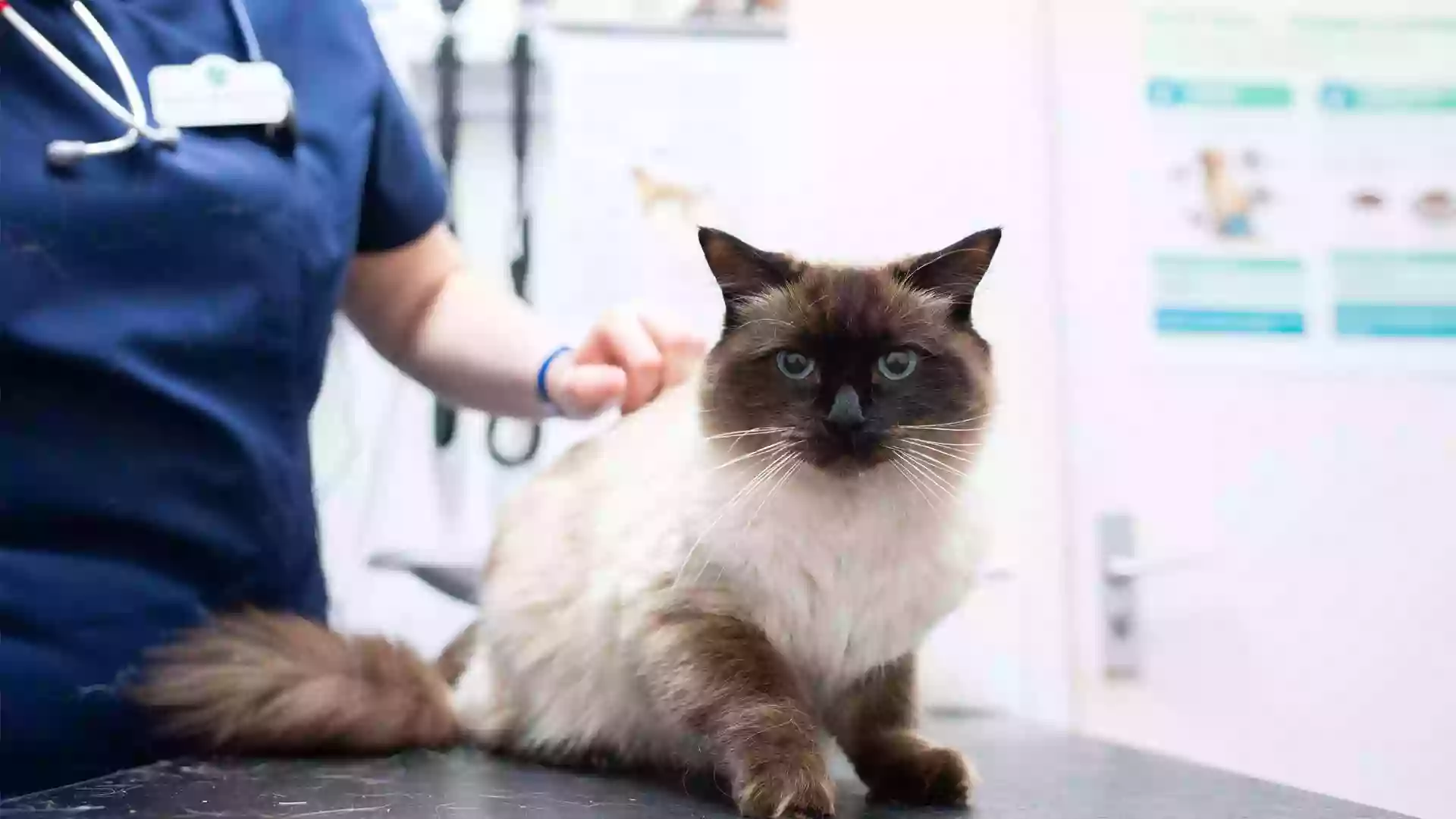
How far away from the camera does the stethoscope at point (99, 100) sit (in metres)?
0.71

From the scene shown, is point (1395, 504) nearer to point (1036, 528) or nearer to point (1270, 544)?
point (1270, 544)

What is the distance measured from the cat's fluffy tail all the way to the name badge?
0.39 meters

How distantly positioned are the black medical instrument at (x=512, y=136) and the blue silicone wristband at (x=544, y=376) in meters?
0.69

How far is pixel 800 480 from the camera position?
0.71m

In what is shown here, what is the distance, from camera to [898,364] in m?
0.71

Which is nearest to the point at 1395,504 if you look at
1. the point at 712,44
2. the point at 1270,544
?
the point at 1270,544

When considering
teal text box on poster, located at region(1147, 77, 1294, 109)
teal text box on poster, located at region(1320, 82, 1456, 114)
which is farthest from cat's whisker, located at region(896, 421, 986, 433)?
teal text box on poster, located at region(1320, 82, 1456, 114)

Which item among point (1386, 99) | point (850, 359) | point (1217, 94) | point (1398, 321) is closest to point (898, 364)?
point (850, 359)

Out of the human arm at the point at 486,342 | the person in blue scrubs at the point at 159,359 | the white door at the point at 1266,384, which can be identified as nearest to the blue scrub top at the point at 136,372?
the person in blue scrubs at the point at 159,359

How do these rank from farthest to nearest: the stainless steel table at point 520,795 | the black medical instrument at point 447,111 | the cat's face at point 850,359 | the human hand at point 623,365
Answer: the black medical instrument at point 447,111 < the human hand at point 623,365 < the cat's face at point 850,359 < the stainless steel table at point 520,795

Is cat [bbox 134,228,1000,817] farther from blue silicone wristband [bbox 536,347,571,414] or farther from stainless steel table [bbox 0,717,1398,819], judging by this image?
blue silicone wristband [bbox 536,347,571,414]

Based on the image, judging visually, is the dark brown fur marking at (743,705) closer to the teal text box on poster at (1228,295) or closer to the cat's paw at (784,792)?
the cat's paw at (784,792)

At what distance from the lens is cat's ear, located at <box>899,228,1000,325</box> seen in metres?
0.72

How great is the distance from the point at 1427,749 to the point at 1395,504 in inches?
17.5
